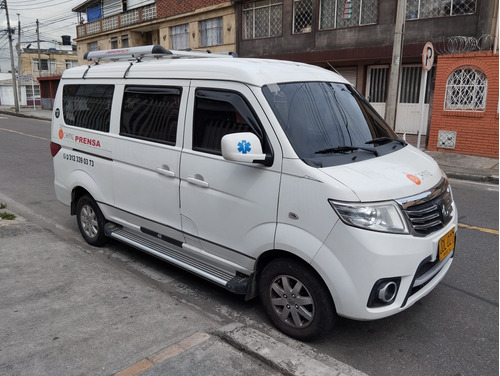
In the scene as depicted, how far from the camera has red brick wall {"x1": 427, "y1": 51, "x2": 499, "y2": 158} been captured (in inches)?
432

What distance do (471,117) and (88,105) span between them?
1014 cm

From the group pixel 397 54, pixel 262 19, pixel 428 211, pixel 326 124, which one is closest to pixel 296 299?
pixel 428 211

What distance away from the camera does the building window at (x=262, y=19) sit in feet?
64.5

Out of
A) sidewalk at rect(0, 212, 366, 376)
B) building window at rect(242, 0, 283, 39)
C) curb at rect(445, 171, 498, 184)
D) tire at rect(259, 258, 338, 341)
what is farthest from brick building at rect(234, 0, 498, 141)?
sidewalk at rect(0, 212, 366, 376)

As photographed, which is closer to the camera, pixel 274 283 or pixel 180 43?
pixel 274 283

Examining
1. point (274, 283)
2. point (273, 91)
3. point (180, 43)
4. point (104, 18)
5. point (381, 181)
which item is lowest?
point (274, 283)

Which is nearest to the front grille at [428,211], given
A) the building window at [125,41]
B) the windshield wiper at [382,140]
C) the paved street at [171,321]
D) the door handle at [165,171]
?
the windshield wiper at [382,140]

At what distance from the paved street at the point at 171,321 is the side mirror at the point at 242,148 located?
129 cm

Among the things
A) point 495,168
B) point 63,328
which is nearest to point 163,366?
point 63,328

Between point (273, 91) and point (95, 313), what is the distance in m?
2.28

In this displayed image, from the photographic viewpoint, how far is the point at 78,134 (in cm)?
507

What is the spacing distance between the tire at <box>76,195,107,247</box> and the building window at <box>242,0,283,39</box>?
647 inches

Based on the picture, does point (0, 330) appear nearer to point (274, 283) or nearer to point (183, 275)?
point (183, 275)

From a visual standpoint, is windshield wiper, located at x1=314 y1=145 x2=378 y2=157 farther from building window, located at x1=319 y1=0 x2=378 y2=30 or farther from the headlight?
building window, located at x1=319 y1=0 x2=378 y2=30
